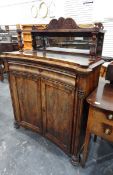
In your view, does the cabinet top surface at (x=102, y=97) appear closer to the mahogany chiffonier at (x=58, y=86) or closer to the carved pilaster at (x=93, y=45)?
the mahogany chiffonier at (x=58, y=86)

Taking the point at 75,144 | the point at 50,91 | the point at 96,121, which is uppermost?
the point at 50,91

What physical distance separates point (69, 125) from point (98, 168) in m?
0.54

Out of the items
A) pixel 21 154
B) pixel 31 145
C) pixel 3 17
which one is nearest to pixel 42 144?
pixel 31 145

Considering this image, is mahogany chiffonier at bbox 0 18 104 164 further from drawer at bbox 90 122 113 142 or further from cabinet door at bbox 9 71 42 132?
drawer at bbox 90 122 113 142

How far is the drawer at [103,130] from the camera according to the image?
3.01ft

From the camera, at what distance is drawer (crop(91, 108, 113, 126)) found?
0.88 m

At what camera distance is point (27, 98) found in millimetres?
1476

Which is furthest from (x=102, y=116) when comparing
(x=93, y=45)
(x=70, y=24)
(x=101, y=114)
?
(x=70, y=24)

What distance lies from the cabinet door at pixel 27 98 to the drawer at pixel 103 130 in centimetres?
61

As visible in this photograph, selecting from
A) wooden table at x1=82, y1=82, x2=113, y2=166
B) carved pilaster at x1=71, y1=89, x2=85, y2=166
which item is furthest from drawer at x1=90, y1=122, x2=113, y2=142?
carved pilaster at x1=71, y1=89, x2=85, y2=166

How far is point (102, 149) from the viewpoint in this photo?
151 centimetres

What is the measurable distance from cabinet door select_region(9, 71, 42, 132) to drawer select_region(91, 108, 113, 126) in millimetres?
598

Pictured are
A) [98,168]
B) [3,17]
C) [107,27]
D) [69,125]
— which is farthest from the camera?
[3,17]

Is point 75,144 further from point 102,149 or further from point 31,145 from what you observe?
point 31,145
